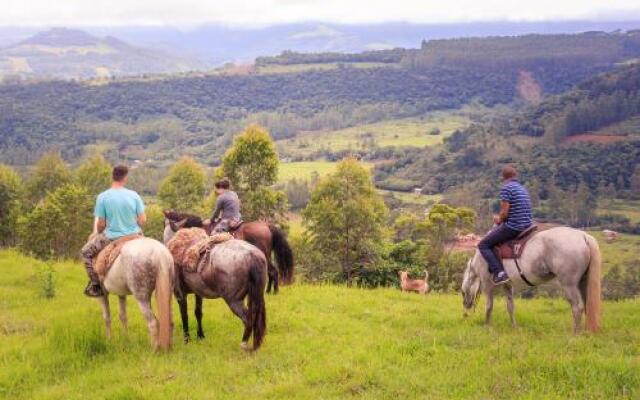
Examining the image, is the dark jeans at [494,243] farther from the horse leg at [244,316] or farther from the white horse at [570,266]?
the horse leg at [244,316]

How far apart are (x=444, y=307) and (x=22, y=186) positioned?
5727 cm

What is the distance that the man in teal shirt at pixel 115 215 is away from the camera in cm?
1067

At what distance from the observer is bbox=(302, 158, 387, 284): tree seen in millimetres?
34000

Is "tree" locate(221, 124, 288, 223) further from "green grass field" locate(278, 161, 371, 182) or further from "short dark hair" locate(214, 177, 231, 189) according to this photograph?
"green grass field" locate(278, 161, 371, 182)

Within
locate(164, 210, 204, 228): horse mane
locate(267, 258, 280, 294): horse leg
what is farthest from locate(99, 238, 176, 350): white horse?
locate(267, 258, 280, 294): horse leg

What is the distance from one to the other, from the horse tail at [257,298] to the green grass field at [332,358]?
0.36 m

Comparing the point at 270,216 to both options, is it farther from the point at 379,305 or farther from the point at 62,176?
the point at 62,176

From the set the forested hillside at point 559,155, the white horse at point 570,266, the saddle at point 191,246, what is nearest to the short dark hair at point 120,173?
the saddle at point 191,246

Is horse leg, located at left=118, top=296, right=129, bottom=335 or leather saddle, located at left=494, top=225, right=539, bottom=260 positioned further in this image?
leather saddle, located at left=494, top=225, right=539, bottom=260

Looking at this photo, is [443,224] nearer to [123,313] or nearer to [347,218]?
[347,218]

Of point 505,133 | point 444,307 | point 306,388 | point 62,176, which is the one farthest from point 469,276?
point 505,133

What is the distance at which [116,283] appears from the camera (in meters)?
10.5

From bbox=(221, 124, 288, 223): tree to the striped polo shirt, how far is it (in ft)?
83.8

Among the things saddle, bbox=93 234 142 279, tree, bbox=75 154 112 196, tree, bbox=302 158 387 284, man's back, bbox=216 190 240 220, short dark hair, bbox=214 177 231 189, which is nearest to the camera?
saddle, bbox=93 234 142 279
